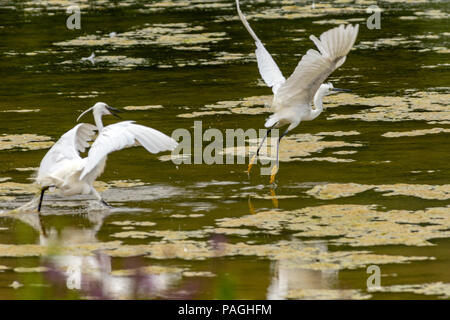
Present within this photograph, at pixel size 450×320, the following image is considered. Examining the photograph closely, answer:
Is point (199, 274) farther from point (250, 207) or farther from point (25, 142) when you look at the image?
point (25, 142)

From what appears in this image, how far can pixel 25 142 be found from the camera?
12.2 m

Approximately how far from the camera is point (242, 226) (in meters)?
8.83

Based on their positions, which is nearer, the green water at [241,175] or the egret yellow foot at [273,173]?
the green water at [241,175]

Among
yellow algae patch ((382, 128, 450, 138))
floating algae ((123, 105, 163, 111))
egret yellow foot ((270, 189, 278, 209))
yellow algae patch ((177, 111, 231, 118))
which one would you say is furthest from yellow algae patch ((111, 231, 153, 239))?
floating algae ((123, 105, 163, 111))

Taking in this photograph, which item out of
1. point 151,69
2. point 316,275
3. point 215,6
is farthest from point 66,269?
point 215,6

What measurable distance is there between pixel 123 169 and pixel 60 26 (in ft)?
38.7

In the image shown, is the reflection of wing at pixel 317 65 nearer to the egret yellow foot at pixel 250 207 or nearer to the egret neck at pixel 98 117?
the egret yellow foot at pixel 250 207

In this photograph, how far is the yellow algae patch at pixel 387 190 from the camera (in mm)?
9562

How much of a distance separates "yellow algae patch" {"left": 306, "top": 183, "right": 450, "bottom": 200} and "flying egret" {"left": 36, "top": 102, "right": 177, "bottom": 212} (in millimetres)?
1670

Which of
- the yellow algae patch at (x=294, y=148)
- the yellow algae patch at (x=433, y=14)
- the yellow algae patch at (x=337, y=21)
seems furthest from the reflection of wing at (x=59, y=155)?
the yellow algae patch at (x=433, y=14)

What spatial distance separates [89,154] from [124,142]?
32 centimetres

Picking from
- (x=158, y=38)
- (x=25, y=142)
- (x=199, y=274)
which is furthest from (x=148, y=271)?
(x=158, y=38)

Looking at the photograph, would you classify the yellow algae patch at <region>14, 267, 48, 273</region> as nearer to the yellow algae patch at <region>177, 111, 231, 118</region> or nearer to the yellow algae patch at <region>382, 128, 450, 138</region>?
the yellow algae patch at <region>382, 128, 450, 138</region>

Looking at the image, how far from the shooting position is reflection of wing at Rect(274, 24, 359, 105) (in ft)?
30.5
